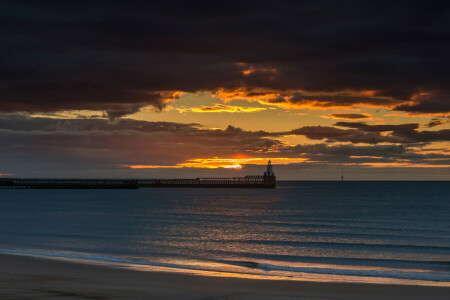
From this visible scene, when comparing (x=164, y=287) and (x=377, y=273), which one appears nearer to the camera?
(x=164, y=287)

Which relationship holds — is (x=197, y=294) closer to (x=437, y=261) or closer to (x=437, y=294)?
(x=437, y=294)

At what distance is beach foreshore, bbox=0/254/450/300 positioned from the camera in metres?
15.4

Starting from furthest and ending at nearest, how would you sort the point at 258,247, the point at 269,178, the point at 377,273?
the point at 269,178
the point at 258,247
the point at 377,273

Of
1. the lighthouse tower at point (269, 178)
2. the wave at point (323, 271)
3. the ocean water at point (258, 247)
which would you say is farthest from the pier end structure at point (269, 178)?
the wave at point (323, 271)

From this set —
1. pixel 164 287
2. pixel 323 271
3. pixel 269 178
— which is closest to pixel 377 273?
pixel 323 271

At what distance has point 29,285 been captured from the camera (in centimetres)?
1653

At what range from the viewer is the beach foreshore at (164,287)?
15.4 m

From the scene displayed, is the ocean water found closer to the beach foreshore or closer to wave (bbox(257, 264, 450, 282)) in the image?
wave (bbox(257, 264, 450, 282))

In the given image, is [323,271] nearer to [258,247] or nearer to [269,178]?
[258,247]

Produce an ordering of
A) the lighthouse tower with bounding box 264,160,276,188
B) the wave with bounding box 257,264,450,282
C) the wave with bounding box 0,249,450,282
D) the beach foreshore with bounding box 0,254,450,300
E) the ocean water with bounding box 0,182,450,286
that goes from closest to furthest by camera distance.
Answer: the beach foreshore with bounding box 0,254,450,300 < the wave with bounding box 257,264,450,282 < the wave with bounding box 0,249,450,282 < the ocean water with bounding box 0,182,450,286 < the lighthouse tower with bounding box 264,160,276,188

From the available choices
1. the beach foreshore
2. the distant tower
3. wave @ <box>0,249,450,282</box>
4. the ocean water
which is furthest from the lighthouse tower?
the beach foreshore

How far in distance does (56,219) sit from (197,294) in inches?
1767

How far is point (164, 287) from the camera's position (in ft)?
56.6

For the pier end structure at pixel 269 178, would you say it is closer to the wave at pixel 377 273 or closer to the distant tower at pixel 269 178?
the distant tower at pixel 269 178
